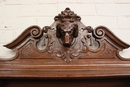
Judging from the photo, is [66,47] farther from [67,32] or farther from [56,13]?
[56,13]

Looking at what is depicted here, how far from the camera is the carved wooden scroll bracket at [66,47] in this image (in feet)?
2.75

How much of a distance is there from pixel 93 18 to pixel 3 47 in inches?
19.4

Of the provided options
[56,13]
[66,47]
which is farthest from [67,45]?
[56,13]

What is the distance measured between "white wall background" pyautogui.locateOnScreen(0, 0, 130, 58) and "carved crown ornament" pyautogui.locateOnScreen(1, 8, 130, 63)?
0.28 feet

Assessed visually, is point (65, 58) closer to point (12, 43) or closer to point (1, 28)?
point (12, 43)

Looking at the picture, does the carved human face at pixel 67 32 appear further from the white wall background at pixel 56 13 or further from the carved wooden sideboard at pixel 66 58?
the white wall background at pixel 56 13

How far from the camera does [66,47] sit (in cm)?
87

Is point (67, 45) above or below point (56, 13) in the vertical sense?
below

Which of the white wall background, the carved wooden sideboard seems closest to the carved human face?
the carved wooden sideboard

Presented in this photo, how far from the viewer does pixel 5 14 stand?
999 millimetres

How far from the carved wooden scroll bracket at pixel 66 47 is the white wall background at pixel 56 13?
0.09 meters

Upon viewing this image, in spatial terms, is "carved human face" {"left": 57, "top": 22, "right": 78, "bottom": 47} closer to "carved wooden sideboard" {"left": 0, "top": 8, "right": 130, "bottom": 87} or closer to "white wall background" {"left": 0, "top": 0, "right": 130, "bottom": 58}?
"carved wooden sideboard" {"left": 0, "top": 8, "right": 130, "bottom": 87}

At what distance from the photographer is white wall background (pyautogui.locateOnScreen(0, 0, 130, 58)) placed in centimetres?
97

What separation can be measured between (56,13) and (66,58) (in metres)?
0.28
